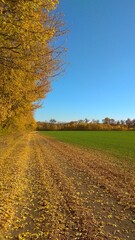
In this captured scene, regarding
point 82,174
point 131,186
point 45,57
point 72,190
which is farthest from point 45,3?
point 82,174

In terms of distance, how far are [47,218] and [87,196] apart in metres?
3.57

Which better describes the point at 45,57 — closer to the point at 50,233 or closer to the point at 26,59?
the point at 26,59

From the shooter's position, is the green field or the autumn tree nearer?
the autumn tree

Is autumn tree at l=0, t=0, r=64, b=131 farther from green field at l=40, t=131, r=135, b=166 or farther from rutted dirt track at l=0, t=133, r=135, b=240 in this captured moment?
green field at l=40, t=131, r=135, b=166

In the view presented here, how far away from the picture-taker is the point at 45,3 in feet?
28.3

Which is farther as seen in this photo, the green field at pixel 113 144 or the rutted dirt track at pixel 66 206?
the green field at pixel 113 144

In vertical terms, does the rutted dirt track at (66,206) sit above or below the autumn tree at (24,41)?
below

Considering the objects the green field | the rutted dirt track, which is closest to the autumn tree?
the rutted dirt track

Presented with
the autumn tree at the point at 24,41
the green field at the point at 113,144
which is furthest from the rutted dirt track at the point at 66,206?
the green field at the point at 113,144

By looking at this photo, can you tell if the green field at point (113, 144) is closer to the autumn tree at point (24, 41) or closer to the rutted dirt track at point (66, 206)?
the rutted dirt track at point (66, 206)

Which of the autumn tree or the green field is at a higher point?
the autumn tree

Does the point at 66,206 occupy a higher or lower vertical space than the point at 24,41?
lower

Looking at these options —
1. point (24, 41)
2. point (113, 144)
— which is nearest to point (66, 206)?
point (24, 41)

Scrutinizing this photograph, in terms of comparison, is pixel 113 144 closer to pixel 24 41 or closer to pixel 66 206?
pixel 66 206
